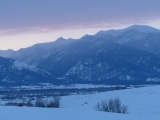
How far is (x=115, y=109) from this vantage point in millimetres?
65375

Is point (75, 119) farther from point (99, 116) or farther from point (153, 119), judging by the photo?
point (153, 119)

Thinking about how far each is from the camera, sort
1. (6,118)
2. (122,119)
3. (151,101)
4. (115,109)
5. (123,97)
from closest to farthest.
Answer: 1. (6,118)
2. (122,119)
3. (115,109)
4. (151,101)
5. (123,97)

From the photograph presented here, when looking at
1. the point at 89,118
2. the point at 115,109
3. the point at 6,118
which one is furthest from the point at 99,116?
the point at 115,109

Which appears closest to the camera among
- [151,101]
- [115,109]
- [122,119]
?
[122,119]

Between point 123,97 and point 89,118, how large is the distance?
72.8 m

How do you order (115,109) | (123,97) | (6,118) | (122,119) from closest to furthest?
(6,118)
(122,119)
(115,109)
(123,97)

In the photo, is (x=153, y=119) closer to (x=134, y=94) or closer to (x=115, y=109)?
(x=115, y=109)

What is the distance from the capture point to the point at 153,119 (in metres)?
33.3

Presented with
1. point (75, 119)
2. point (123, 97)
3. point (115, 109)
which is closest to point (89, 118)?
point (75, 119)

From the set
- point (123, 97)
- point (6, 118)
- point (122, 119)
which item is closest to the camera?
point (6, 118)

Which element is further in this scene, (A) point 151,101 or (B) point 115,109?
(A) point 151,101

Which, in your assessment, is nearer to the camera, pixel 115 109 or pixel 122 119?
pixel 122 119

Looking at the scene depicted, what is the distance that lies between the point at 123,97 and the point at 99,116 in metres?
71.3

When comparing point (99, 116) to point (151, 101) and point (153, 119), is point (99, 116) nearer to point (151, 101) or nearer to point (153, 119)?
point (153, 119)
